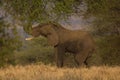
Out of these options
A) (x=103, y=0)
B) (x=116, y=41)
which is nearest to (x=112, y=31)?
(x=116, y=41)

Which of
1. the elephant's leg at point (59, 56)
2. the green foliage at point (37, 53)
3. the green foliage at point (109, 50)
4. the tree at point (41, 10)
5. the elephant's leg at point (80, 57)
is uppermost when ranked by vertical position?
the tree at point (41, 10)

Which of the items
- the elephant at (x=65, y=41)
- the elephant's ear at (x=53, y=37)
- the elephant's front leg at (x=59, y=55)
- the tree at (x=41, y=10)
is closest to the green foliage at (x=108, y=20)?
the elephant at (x=65, y=41)

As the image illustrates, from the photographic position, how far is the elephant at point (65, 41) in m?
16.3

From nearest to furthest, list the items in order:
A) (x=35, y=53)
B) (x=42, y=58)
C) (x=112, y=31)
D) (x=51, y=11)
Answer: (x=51, y=11) < (x=112, y=31) < (x=42, y=58) < (x=35, y=53)

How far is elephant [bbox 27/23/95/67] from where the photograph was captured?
1627cm

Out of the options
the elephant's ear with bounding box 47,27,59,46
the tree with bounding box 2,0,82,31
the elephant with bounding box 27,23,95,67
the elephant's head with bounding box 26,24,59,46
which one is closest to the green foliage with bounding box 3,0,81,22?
the tree with bounding box 2,0,82,31

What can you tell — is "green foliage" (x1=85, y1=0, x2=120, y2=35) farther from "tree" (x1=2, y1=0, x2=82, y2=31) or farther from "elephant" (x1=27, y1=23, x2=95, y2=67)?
"tree" (x1=2, y1=0, x2=82, y2=31)

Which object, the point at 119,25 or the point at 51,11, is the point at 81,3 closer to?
the point at 51,11

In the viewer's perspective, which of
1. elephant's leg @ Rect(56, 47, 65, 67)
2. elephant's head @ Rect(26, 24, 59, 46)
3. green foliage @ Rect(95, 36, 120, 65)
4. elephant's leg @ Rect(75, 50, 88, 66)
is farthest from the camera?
green foliage @ Rect(95, 36, 120, 65)

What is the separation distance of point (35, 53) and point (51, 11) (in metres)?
22.1

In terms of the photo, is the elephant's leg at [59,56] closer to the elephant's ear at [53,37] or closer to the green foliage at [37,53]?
the elephant's ear at [53,37]

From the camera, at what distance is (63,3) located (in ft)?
31.9

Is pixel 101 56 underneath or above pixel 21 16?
underneath

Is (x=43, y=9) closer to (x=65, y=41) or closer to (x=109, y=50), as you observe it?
(x=65, y=41)
